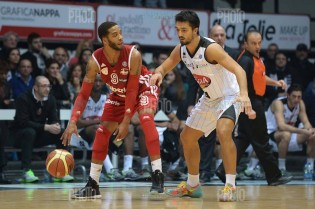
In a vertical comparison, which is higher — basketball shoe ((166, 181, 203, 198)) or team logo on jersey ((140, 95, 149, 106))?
team logo on jersey ((140, 95, 149, 106))

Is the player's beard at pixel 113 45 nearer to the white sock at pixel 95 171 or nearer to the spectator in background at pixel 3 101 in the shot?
the white sock at pixel 95 171

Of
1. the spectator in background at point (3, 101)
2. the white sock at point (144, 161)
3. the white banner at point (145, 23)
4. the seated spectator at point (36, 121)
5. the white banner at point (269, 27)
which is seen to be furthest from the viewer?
the white banner at point (269, 27)

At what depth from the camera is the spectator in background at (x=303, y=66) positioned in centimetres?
1533

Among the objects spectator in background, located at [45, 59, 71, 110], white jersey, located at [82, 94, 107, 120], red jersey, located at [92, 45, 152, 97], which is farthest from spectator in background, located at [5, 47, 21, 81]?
red jersey, located at [92, 45, 152, 97]

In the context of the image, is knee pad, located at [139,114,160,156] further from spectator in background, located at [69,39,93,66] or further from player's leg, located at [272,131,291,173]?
spectator in background, located at [69,39,93,66]

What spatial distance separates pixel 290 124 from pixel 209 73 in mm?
5077

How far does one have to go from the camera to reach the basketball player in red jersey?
8531mm

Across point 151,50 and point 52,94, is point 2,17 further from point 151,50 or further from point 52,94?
point 151,50

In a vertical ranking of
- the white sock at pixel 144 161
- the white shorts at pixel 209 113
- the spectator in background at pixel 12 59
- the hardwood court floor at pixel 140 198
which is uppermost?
the spectator in background at pixel 12 59

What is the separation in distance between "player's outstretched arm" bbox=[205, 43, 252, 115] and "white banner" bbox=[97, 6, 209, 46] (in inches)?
246

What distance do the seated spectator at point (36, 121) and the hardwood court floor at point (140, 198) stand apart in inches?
34.7

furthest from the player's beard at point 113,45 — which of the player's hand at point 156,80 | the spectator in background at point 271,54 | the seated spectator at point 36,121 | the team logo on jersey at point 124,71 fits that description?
the spectator in background at point 271,54

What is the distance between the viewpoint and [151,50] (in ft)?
49.9

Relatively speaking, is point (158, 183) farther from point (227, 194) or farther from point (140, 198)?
point (227, 194)
